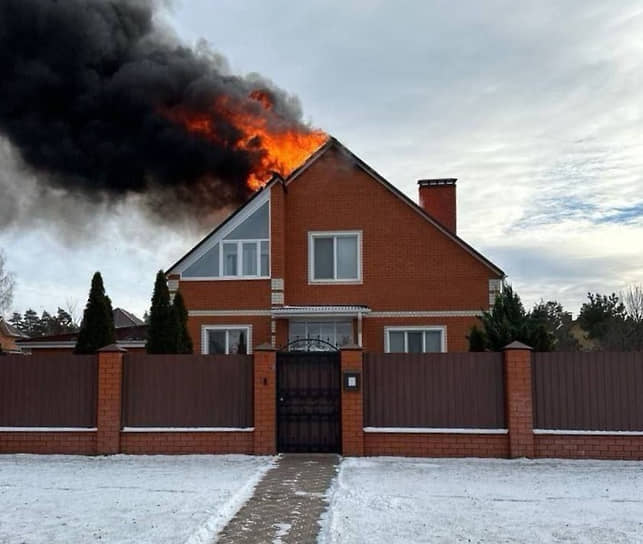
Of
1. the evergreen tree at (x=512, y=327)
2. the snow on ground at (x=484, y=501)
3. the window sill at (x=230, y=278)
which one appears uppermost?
the window sill at (x=230, y=278)

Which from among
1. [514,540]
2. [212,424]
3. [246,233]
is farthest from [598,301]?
[514,540]

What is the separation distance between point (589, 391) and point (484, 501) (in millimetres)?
4087

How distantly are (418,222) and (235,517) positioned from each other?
44.8 ft

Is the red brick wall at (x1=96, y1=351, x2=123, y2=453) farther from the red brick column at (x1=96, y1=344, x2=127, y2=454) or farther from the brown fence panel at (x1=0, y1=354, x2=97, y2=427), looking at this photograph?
the brown fence panel at (x1=0, y1=354, x2=97, y2=427)

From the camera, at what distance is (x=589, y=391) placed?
489 inches

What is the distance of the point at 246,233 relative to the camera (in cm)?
2072

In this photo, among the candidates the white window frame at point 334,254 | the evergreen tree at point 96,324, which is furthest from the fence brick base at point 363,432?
the white window frame at point 334,254

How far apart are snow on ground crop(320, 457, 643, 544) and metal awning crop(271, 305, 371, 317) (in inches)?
285

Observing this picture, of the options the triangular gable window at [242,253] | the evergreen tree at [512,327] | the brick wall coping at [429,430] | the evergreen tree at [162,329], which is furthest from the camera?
the triangular gable window at [242,253]

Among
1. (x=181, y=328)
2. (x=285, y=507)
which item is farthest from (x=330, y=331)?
(x=285, y=507)

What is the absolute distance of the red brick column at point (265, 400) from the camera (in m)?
12.7

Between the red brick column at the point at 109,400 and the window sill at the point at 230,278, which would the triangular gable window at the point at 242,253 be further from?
the red brick column at the point at 109,400

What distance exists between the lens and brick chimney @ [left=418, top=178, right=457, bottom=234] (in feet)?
75.6

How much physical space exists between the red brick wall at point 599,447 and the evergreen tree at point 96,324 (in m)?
9.13
